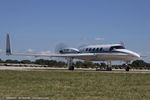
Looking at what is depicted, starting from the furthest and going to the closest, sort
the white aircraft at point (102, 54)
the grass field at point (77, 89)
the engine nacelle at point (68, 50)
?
the engine nacelle at point (68, 50)
the white aircraft at point (102, 54)
the grass field at point (77, 89)

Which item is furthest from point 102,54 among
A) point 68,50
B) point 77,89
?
point 77,89

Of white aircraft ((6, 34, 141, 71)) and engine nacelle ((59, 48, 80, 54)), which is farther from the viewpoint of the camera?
engine nacelle ((59, 48, 80, 54))

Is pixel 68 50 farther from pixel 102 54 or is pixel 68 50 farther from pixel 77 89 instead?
pixel 77 89

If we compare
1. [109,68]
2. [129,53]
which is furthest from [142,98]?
[109,68]

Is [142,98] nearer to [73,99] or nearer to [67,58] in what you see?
[73,99]

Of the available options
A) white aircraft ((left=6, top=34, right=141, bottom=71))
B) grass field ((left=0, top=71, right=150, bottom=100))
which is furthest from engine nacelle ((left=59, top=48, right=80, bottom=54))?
grass field ((left=0, top=71, right=150, bottom=100))

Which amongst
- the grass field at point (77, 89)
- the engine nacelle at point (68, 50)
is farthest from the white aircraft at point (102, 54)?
the grass field at point (77, 89)

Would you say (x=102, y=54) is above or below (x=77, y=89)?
above

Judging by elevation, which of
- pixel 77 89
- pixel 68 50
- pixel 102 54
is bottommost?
pixel 77 89

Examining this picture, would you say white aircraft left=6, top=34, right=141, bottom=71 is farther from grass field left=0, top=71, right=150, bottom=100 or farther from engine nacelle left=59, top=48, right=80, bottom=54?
grass field left=0, top=71, right=150, bottom=100

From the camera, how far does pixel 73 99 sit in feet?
41.0

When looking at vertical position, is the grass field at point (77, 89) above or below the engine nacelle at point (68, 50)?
below

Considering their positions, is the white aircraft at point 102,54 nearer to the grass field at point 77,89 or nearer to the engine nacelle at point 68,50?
the engine nacelle at point 68,50

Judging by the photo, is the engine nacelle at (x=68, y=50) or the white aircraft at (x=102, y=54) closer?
the white aircraft at (x=102, y=54)
